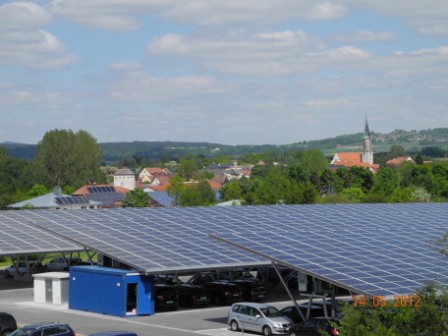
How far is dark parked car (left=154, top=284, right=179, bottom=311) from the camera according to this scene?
145ft

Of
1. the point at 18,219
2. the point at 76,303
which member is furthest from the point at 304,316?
the point at 18,219

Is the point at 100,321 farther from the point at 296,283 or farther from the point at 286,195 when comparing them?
the point at 286,195

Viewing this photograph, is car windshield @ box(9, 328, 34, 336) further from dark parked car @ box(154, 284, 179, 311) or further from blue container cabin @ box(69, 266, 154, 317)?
dark parked car @ box(154, 284, 179, 311)

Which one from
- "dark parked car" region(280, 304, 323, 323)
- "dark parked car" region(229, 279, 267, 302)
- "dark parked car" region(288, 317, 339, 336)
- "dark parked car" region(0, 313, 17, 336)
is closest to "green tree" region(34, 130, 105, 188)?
"dark parked car" region(229, 279, 267, 302)

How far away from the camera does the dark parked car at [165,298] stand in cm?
4406

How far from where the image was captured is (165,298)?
145ft

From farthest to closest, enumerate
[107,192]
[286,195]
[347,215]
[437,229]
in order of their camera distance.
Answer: [107,192] → [286,195] → [347,215] → [437,229]

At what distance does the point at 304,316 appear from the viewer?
38.2 m

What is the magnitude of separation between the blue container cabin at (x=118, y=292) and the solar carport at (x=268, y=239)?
77 cm

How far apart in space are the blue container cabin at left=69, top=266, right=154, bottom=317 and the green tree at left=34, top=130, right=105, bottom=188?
128670 mm

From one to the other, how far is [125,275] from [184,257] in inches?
141

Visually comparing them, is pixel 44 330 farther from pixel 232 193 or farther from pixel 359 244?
pixel 232 193

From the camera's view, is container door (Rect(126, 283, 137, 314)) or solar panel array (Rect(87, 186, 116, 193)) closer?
container door (Rect(126, 283, 137, 314))

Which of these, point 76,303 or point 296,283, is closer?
point 76,303
